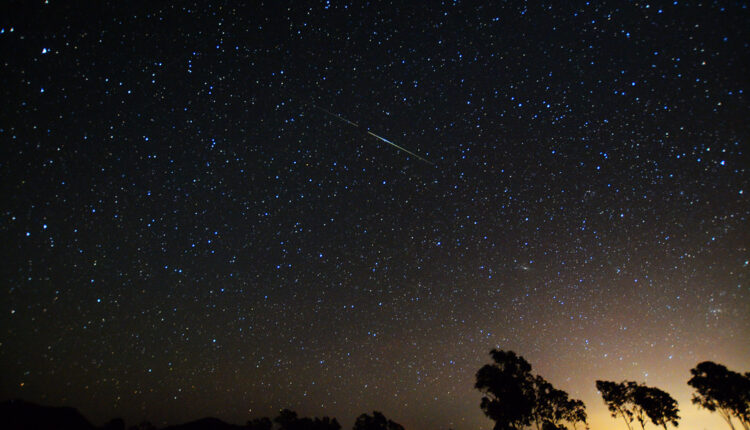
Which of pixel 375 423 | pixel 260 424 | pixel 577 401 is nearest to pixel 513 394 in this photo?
pixel 577 401

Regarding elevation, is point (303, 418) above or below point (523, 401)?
below

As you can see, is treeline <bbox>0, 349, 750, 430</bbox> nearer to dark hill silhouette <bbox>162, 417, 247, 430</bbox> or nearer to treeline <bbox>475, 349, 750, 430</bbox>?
treeline <bbox>475, 349, 750, 430</bbox>

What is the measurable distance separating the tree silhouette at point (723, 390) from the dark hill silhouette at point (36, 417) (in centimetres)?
9884

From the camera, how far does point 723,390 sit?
30.0 metres

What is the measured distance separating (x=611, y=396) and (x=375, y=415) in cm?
3207

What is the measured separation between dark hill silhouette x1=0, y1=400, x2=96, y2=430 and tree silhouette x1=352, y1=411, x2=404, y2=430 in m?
58.7

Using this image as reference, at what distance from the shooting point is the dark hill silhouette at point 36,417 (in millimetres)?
56906

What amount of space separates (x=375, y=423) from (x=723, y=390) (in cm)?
4043

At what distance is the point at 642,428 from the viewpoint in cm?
3181

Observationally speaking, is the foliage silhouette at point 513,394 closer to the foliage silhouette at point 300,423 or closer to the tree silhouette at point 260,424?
the foliage silhouette at point 300,423

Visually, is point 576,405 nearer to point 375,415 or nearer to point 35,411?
point 375,415

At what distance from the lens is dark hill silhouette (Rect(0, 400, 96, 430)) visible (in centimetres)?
5691

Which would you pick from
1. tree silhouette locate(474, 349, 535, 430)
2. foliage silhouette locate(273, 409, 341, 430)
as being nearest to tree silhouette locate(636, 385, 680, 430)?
tree silhouette locate(474, 349, 535, 430)

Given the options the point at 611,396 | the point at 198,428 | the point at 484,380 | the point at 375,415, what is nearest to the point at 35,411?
the point at 198,428
